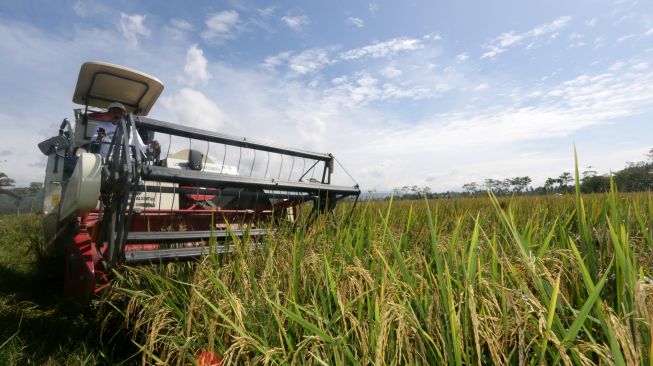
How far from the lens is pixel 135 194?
2.43 m

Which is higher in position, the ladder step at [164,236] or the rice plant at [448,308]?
the ladder step at [164,236]

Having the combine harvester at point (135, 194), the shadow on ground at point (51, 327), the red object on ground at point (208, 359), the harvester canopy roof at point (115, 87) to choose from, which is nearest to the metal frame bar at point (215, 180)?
the combine harvester at point (135, 194)

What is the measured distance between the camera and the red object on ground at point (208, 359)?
5.46ft

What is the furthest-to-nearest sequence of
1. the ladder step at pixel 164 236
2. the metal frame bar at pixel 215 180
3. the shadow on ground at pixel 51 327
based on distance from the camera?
the ladder step at pixel 164 236
the metal frame bar at pixel 215 180
the shadow on ground at pixel 51 327

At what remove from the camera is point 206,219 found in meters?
4.11

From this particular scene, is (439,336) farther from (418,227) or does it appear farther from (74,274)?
(74,274)

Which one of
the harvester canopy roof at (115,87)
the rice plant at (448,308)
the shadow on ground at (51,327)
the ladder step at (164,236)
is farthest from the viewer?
the harvester canopy roof at (115,87)

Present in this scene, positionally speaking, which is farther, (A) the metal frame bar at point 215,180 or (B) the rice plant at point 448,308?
(A) the metal frame bar at point 215,180

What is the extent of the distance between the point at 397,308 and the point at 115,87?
5.88 meters

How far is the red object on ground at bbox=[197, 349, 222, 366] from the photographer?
1663 mm

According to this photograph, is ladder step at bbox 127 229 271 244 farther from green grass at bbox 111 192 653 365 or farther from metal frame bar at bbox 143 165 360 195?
metal frame bar at bbox 143 165 360 195

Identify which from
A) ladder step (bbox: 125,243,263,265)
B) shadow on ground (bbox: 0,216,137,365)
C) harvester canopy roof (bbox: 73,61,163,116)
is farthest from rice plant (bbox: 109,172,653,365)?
harvester canopy roof (bbox: 73,61,163,116)

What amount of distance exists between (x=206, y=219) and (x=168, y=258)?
61.7 inches

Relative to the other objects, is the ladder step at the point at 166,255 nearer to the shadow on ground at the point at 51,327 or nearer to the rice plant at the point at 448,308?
the rice plant at the point at 448,308
